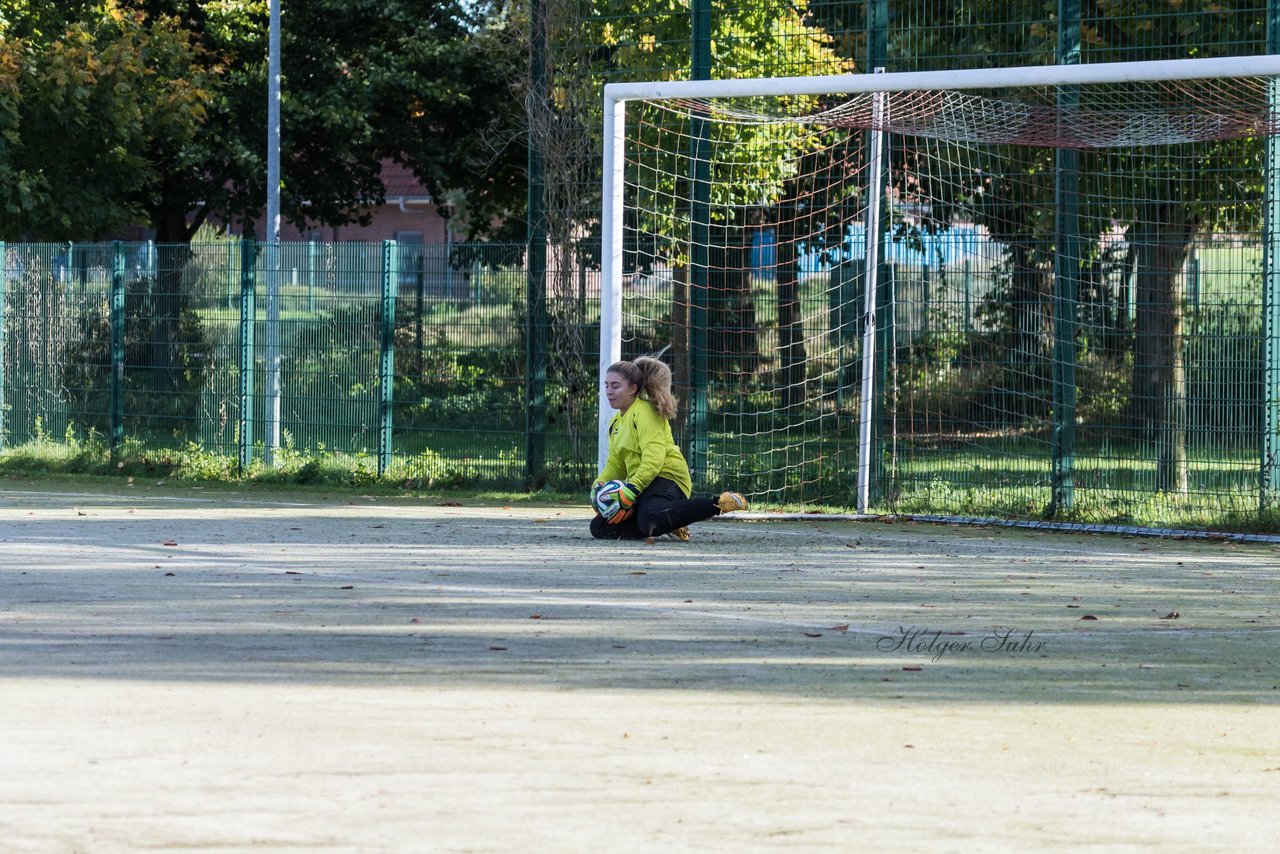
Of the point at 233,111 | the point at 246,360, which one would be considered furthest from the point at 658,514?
the point at 233,111

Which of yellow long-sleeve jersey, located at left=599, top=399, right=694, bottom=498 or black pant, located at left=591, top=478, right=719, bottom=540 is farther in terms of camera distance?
yellow long-sleeve jersey, located at left=599, top=399, right=694, bottom=498

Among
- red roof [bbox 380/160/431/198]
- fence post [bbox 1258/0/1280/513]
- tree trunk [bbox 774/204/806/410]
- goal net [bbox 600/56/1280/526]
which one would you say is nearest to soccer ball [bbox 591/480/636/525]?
goal net [bbox 600/56/1280/526]

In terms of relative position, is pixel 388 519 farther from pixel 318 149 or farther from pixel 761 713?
pixel 318 149

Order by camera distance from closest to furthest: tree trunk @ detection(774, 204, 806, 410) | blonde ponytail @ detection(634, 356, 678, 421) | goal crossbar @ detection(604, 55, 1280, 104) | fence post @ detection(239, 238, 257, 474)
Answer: blonde ponytail @ detection(634, 356, 678, 421) → goal crossbar @ detection(604, 55, 1280, 104) → tree trunk @ detection(774, 204, 806, 410) → fence post @ detection(239, 238, 257, 474)

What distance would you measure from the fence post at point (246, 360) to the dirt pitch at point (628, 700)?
6128 millimetres

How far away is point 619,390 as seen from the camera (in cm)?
1223

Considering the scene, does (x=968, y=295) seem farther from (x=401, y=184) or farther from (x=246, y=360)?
(x=401, y=184)

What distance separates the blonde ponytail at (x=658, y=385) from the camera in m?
12.2

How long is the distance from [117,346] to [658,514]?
8692 mm

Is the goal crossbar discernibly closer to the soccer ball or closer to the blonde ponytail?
the blonde ponytail

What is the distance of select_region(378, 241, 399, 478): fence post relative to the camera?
667 inches

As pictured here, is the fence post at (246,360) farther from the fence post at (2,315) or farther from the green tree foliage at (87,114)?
the green tree foliage at (87,114)

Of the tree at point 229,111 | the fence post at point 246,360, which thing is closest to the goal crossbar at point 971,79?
the fence post at point 246,360

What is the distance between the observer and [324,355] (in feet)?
57.5
